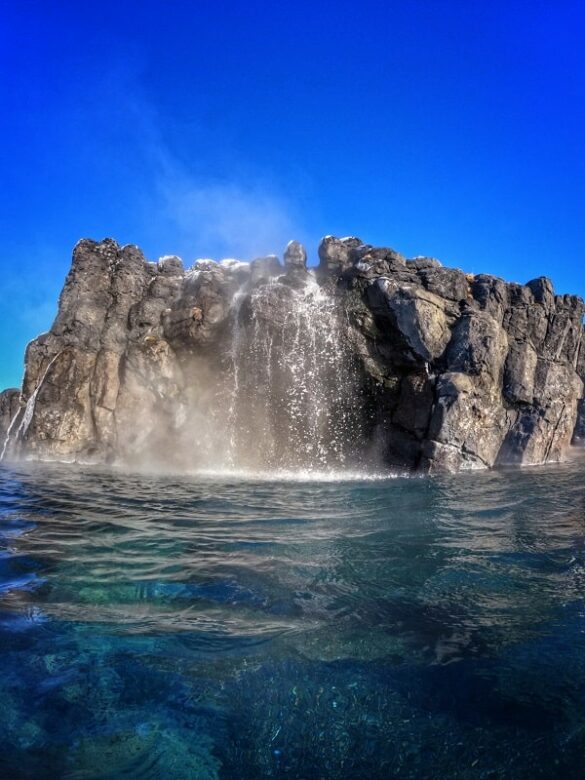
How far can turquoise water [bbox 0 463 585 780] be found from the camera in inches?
113

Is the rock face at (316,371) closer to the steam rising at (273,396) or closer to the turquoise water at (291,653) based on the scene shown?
the steam rising at (273,396)

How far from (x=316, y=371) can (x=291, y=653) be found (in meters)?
20.1

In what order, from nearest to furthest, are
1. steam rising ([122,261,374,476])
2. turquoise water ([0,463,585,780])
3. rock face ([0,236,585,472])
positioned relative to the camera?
1. turquoise water ([0,463,585,780])
2. rock face ([0,236,585,472])
3. steam rising ([122,261,374,476])

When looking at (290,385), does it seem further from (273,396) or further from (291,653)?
(291,653)

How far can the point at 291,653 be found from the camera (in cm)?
390

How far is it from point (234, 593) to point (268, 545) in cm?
201

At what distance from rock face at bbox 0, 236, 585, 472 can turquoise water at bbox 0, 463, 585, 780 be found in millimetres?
14631

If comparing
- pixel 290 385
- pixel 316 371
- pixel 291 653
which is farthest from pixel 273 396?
pixel 291 653

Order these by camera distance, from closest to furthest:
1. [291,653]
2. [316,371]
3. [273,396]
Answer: [291,653]
[316,371]
[273,396]

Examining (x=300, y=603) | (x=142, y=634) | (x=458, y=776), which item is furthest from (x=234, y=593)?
(x=458, y=776)

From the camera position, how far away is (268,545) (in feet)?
23.6

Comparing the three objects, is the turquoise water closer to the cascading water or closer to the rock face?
the rock face

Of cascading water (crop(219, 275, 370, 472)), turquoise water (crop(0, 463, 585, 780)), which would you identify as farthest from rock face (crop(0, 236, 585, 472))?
turquoise water (crop(0, 463, 585, 780))

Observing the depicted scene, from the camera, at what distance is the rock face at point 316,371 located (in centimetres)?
2220
